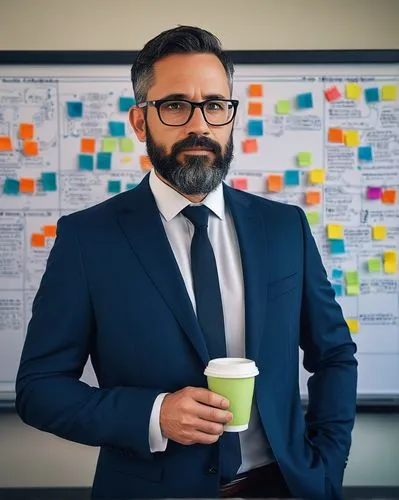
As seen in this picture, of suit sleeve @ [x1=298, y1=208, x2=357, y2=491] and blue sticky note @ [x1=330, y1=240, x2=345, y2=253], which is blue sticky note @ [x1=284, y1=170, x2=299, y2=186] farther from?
suit sleeve @ [x1=298, y1=208, x2=357, y2=491]

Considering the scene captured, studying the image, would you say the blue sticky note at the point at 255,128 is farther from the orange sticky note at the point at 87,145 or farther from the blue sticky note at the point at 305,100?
the orange sticky note at the point at 87,145

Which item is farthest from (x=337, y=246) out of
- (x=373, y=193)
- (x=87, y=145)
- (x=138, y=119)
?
(x=138, y=119)

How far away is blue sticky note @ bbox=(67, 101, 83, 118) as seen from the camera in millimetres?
2262

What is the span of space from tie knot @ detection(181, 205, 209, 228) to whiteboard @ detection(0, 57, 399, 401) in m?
0.98

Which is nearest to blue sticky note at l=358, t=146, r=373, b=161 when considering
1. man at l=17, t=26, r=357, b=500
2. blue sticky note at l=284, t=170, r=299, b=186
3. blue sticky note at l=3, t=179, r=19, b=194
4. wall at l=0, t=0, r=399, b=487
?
blue sticky note at l=284, t=170, r=299, b=186

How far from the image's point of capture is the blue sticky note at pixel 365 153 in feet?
7.48

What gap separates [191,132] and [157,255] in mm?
283

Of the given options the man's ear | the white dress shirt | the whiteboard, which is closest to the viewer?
the white dress shirt

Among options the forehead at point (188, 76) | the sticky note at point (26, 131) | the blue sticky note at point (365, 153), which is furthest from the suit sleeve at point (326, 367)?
the sticky note at point (26, 131)

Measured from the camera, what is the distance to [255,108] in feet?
7.46

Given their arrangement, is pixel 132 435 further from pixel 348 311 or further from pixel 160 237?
pixel 348 311

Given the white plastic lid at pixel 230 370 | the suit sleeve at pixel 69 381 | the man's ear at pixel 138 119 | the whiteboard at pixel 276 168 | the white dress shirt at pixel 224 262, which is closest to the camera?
the white plastic lid at pixel 230 370

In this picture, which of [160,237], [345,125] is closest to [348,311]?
[345,125]

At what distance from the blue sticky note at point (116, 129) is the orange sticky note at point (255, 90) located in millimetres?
525
